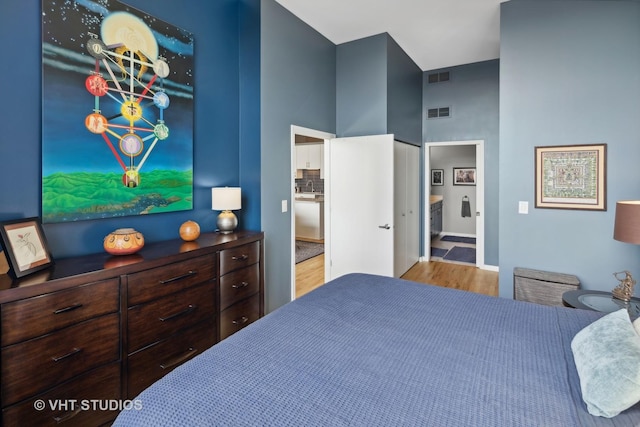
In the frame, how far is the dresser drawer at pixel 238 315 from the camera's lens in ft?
8.26

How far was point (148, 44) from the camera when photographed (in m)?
2.39

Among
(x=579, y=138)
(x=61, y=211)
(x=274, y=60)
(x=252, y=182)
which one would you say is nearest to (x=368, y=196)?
(x=252, y=182)

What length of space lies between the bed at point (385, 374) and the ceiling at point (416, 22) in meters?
3.06

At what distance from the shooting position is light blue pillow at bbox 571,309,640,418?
0.94 meters

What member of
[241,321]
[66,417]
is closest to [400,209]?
[241,321]

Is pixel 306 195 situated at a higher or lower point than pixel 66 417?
higher

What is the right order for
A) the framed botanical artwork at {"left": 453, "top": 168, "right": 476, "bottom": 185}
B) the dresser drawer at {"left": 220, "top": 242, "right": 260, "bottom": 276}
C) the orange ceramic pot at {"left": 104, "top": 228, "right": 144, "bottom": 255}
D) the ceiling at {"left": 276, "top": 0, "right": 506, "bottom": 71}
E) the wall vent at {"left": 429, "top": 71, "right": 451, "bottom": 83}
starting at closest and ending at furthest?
the orange ceramic pot at {"left": 104, "top": 228, "right": 144, "bottom": 255}, the dresser drawer at {"left": 220, "top": 242, "right": 260, "bottom": 276}, the ceiling at {"left": 276, "top": 0, "right": 506, "bottom": 71}, the wall vent at {"left": 429, "top": 71, "right": 451, "bottom": 83}, the framed botanical artwork at {"left": 453, "top": 168, "right": 476, "bottom": 185}

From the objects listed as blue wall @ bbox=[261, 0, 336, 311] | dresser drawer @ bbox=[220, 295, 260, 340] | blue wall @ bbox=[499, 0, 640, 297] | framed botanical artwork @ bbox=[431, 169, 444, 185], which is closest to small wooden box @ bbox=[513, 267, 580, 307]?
blue wall @ bbox=[499, 0, 640, 297]

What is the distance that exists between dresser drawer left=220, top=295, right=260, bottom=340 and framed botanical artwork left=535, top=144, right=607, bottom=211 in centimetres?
275

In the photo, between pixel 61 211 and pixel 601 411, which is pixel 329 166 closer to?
pixel 61 211

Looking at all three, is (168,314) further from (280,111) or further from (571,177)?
(571,177)

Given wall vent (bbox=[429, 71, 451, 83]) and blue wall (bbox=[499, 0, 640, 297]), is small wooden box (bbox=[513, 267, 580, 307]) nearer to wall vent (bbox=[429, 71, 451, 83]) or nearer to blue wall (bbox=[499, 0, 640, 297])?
blue wall (bbox=[499, 0, 640, 297])

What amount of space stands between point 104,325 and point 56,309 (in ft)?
0.84

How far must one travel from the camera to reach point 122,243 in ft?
6.63
